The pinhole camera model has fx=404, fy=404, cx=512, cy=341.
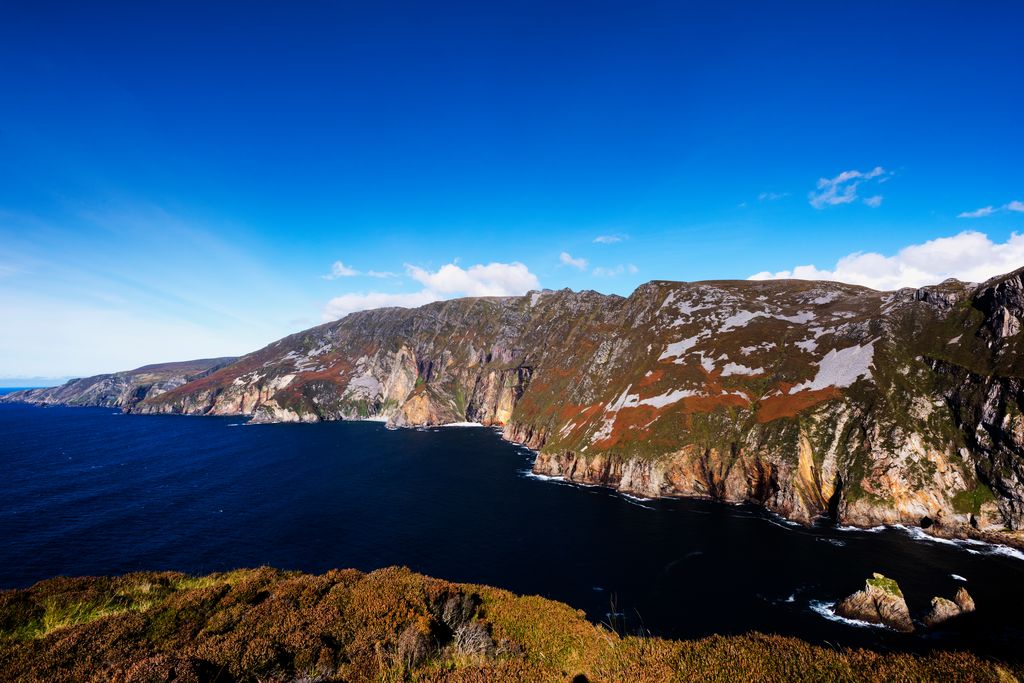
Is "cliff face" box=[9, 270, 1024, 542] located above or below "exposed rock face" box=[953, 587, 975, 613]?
above

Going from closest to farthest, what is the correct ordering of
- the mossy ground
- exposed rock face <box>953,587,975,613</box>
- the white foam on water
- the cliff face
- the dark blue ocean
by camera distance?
the mossy ground < exposed rock face <box>953,587,975,613</box> < the white foam on water < the dark blue ocean < the cliff face

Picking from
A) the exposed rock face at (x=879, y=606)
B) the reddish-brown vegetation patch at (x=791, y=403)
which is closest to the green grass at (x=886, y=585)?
the exposed rock face at (x=879, y=606)

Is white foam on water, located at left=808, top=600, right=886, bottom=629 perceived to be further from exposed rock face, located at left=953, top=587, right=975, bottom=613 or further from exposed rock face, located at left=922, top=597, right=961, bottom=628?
exposed rock face, located at left=953, top=587, right=975, bottom=613

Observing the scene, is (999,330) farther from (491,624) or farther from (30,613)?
(30,613)

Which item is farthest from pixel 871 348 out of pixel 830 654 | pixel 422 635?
pixel 422 635

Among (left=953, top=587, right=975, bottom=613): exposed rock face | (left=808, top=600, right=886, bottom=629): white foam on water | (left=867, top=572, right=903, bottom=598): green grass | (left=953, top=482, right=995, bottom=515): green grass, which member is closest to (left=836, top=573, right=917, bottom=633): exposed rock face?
(left=867, top=572, right=903, bottom=598): green grass

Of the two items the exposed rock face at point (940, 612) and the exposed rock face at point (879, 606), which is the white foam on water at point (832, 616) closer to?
the exposed rock face at point (879, 606)
